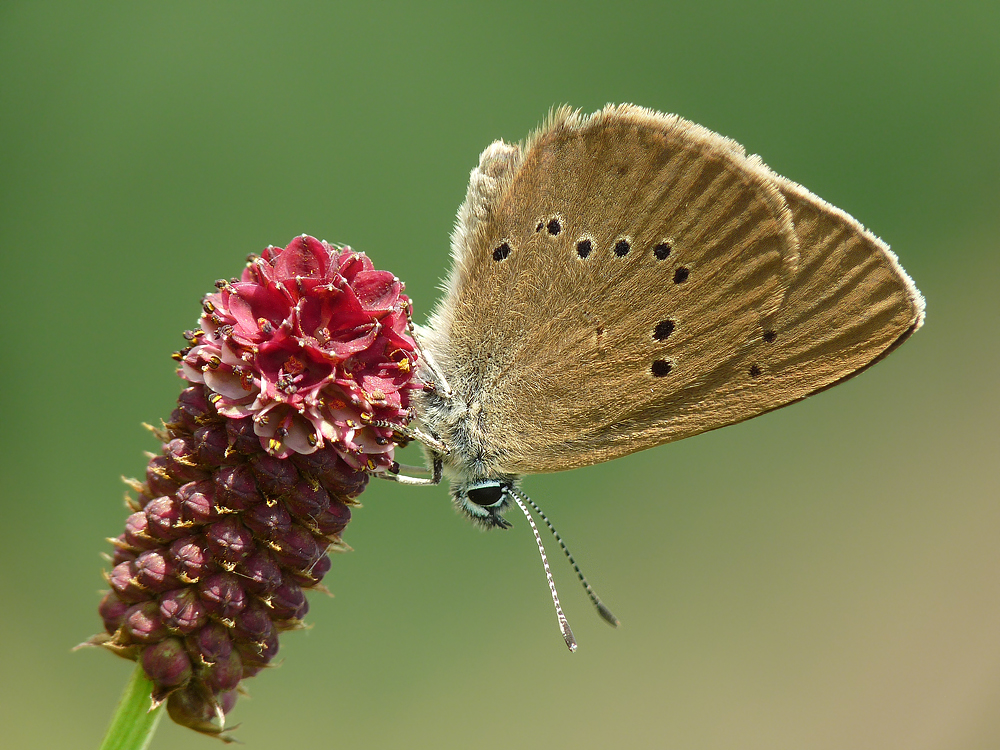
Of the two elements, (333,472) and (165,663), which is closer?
(165,663)

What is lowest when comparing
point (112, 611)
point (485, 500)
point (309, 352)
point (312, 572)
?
point (112, 611)

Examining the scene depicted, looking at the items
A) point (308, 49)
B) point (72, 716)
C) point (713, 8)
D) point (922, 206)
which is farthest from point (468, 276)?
point (922, 206)

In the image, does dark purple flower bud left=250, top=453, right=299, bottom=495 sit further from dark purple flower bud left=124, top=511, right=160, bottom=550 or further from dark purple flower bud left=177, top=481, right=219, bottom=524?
dark purple flower bud left=124, top=511, right=160, bottom=550

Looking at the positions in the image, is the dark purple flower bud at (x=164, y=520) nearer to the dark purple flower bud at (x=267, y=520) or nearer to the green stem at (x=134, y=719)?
the dark purple flower bud at (x=267, y=520)

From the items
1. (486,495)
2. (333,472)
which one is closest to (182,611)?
(333,472)

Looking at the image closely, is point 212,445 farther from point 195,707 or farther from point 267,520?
point 195,707
